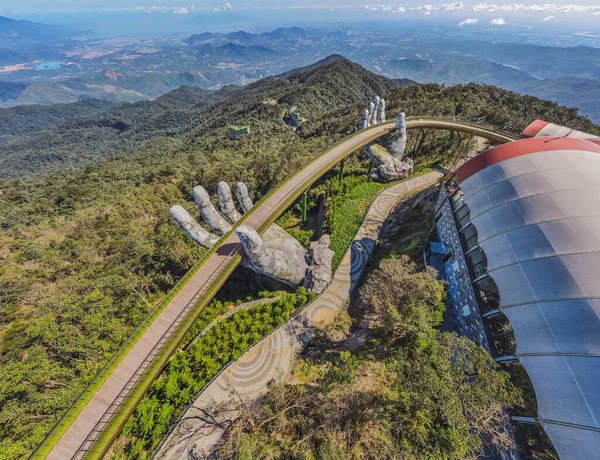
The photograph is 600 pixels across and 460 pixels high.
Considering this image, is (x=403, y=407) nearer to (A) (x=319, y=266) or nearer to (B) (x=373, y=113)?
(A) (x=319, y=266)

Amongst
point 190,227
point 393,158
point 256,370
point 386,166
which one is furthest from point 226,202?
point 393,158

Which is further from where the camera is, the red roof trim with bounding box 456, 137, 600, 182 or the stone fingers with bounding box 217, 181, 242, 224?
the stone fingers with bounding box 217, 181, 242, 224

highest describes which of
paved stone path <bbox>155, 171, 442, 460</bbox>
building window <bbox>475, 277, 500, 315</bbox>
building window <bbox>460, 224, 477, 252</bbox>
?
building window <bbox>460, 224, 477, 252</bbox>

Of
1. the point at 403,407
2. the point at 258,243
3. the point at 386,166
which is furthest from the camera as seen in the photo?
the point at 386,166

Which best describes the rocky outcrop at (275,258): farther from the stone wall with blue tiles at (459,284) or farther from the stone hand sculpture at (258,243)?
the stone wall with blue tiles at (459,284)

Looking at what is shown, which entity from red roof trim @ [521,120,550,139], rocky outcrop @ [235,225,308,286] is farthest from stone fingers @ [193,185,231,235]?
red roof trim @ [521,120,550,139]

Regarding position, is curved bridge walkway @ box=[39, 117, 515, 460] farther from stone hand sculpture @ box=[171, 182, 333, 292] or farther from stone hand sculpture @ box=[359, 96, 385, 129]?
stone hand sculpture @ box=[359, 96, 385, 129]

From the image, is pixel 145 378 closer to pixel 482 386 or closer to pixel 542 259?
pixel 482 386
